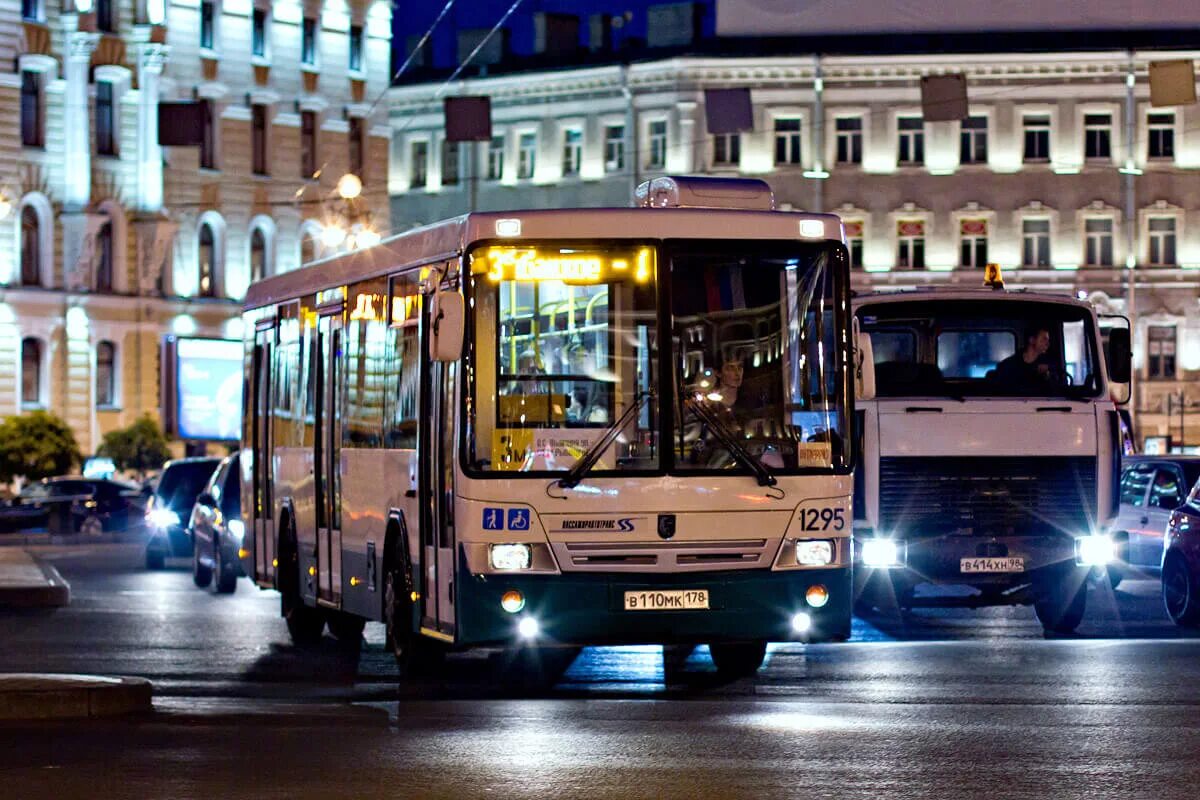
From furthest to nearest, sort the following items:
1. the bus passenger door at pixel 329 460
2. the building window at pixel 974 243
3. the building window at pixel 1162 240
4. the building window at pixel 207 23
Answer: the building window at pixel 974 243 < the building window at pixel 1162 240 < the building window at pixel 207 23 < the bus passenger door at pixel 329 460

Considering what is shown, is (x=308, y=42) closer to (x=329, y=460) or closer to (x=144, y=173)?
(x=144, y=173)

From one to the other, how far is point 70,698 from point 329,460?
499cm

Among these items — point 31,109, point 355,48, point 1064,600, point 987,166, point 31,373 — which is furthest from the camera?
point 987,166

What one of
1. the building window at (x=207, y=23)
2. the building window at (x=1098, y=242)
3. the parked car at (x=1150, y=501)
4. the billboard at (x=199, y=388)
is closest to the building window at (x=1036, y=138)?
the building window at (x=1098, y=242)

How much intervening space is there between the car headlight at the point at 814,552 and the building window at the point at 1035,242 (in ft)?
235

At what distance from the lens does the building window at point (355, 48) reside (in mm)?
82688

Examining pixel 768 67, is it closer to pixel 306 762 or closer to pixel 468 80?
pixel 468 80

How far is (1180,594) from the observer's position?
2295 centimetres

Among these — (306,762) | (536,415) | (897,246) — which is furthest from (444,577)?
(897,246)

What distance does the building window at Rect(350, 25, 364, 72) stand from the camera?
271ft

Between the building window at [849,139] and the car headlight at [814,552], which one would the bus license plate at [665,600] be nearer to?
the car headlight at [814,552]

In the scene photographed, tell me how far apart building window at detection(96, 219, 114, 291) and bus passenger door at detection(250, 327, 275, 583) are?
51.8 m

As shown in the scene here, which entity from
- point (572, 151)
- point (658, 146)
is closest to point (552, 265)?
point (658, 146)

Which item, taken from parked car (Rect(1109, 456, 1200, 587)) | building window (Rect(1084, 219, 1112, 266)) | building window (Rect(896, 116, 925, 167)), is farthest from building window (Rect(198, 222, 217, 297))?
parked car (Rect(1109, 456, 1200, 587))
